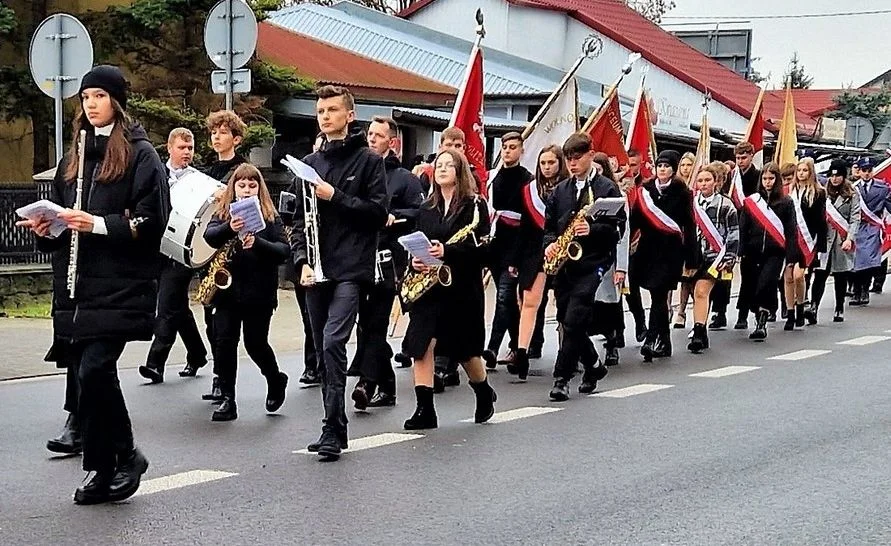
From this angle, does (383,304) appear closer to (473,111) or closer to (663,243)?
(663,243)

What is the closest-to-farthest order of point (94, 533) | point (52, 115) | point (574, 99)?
point (94, 533)
point (574, 99)
point (52, 115)

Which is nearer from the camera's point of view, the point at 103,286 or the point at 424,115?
the point at 103,286

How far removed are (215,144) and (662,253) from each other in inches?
185

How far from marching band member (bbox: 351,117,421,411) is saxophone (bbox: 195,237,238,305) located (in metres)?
0.90

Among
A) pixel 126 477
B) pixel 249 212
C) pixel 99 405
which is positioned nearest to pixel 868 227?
pixel 249 212

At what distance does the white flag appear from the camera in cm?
1423

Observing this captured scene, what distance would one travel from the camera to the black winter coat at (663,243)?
12328mm

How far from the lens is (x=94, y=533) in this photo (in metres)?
5.69

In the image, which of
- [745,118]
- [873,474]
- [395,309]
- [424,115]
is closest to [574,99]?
[395,309]

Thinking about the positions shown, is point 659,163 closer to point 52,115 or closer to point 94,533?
point 94,533

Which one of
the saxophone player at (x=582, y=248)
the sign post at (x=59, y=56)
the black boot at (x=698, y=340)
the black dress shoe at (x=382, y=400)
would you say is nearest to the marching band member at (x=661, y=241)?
the black boot at (x=698, y=340)

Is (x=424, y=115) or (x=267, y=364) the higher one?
(x=424, y=115)

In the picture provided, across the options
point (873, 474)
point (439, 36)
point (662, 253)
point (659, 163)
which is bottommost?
point (873, 474)

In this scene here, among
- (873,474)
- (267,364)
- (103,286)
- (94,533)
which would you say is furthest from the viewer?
(267,364)
